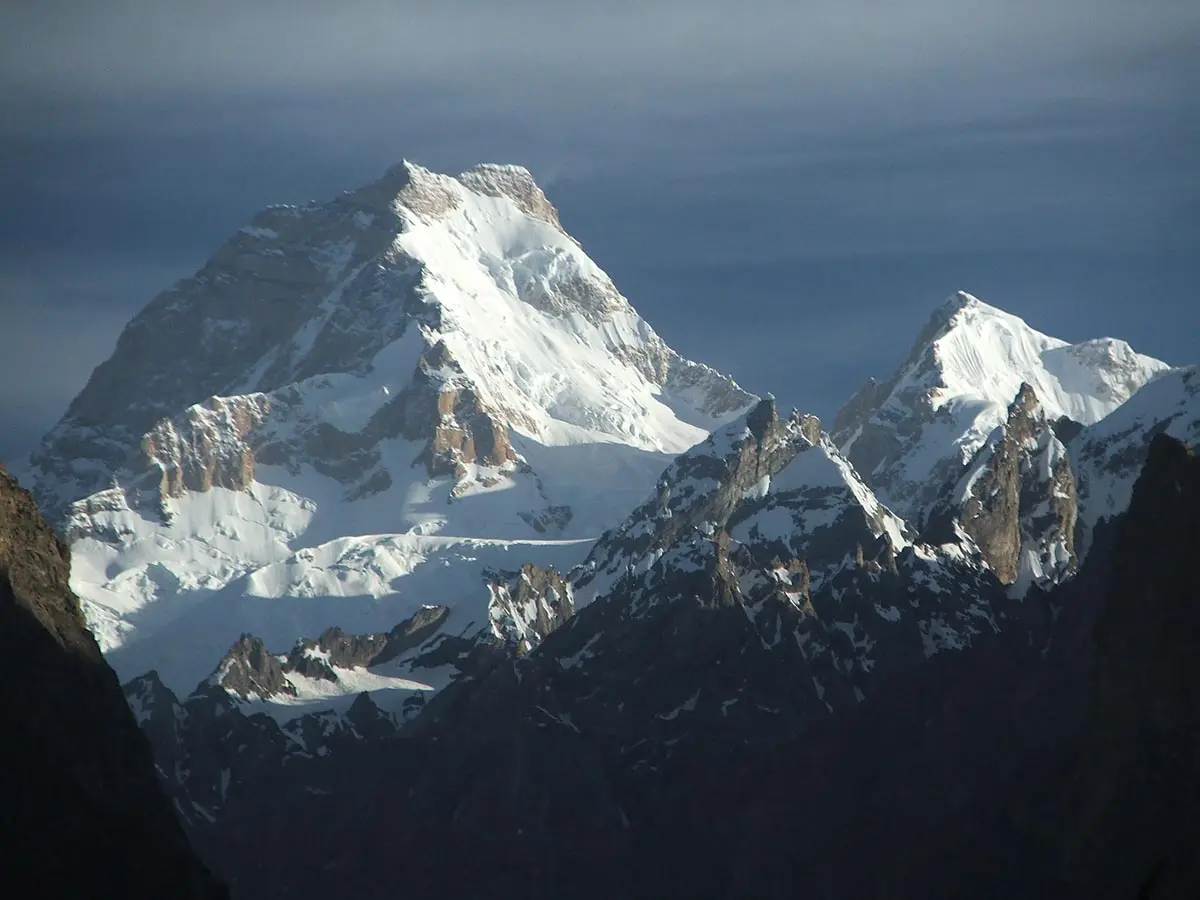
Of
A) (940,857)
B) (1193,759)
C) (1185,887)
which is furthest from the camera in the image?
(940,857)

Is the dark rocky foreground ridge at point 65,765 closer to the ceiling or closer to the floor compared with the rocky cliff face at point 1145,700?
closer to the floor

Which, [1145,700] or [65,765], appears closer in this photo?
[65,765]

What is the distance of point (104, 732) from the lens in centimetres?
12269

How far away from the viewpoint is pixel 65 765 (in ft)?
392

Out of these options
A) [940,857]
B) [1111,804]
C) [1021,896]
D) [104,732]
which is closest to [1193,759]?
[1111,804]

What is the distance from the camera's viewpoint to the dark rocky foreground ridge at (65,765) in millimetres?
116000

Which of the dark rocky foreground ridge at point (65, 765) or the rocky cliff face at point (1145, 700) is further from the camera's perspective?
the rocky cliff face at point (1145, 700)

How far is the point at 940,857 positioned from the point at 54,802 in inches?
3451

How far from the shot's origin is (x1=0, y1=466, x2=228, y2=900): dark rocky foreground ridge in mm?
116000

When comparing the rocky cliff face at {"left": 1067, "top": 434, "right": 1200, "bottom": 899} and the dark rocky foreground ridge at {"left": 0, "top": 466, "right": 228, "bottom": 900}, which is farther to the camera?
the rocky cliff face at {"left": 1067, "top": 434, "right": 1200, "bottom": 899}

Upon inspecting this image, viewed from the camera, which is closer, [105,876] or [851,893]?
[105,876]

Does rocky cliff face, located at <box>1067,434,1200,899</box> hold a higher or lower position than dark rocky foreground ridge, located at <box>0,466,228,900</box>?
higher

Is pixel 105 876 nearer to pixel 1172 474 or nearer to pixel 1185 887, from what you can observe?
pixel 1185 887

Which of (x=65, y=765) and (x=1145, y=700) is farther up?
(x=1145, y=700)
